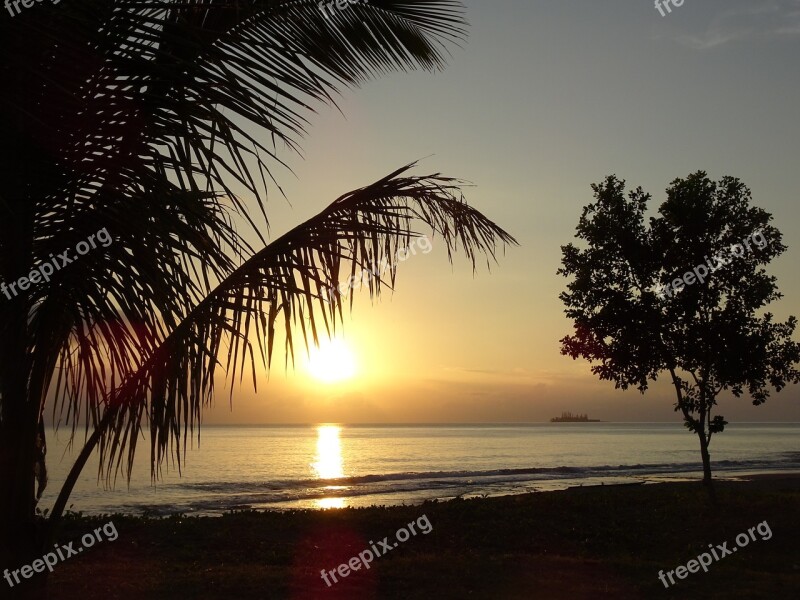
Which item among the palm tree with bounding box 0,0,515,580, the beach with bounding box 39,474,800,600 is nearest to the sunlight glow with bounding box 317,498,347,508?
the beach with bounding box 39,474,800,600

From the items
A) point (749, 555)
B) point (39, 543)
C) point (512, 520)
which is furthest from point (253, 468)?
point (39, 543)

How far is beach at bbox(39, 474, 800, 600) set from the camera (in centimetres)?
1072

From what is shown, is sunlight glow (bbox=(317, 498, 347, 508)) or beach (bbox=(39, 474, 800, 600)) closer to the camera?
beach (bbox=(39, 474, 800, 600))

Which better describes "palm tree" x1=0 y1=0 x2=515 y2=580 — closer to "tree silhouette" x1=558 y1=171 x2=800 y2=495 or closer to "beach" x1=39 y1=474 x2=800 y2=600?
"beach" x1=39 y1=474 x2=800 y2=600

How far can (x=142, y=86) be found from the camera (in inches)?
142

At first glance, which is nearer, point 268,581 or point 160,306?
point 160,306

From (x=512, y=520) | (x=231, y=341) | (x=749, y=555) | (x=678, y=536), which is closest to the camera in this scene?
(x=231, y=341)

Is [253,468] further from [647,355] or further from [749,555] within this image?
[749,555]

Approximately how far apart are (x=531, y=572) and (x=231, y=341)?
9.24m

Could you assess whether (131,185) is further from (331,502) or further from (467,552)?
(331,502)

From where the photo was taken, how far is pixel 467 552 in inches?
548

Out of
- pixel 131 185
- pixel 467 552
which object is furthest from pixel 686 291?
pixel 131 185

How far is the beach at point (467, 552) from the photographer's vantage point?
35.2 ft

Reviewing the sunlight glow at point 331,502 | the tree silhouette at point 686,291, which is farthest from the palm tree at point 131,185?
the sunlight glow at point 331,502
